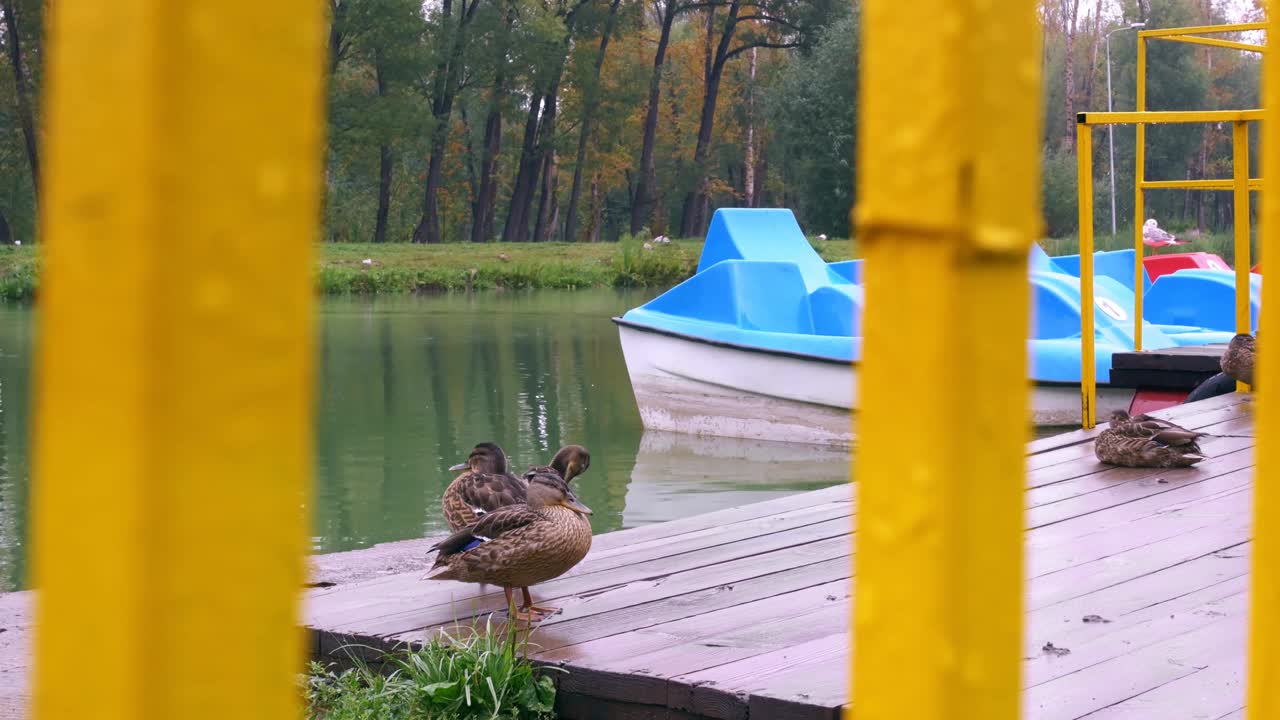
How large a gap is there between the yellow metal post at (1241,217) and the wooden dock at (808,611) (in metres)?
2.23

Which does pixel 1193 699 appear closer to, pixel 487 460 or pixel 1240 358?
pixel 487 460

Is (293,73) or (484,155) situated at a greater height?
(484,155)

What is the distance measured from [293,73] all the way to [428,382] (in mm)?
13909

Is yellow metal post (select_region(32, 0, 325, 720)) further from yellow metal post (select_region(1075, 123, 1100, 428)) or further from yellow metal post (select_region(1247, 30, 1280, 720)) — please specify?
yellow metal post (select_region(1075, 123, 1100, 428))

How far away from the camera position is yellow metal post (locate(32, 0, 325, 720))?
0.35m

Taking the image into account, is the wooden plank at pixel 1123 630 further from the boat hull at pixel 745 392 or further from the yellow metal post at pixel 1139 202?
the boat hull at pixel 745 392

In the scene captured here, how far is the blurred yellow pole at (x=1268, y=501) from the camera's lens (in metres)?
0.63

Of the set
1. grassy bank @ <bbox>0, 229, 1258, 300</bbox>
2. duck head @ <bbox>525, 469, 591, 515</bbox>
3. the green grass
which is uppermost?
grassy bank @ <bbox>0, 229, 1258, 300</bbox>

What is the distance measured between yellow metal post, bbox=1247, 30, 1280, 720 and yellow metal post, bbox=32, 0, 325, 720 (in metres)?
0.46

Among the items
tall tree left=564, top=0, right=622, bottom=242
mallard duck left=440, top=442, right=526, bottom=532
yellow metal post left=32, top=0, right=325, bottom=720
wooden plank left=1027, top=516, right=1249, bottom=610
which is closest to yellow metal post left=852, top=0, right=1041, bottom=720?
yellow metal post left=32, top=0, right=325, bottom=720

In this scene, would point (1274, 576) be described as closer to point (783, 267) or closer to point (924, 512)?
point (924, 512)

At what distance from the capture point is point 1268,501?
2.13ft

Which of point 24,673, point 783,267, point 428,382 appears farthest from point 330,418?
point 24,673

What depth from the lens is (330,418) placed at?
11.9 metres
